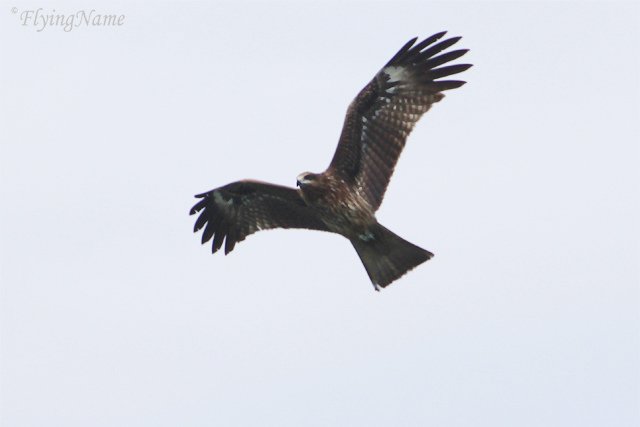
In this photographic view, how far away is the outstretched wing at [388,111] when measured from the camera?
593 inches

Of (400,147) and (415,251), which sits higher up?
(400,147)

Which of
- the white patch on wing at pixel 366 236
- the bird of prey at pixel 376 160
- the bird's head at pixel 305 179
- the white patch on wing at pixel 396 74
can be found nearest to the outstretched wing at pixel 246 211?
the bird of prey at pixel 376 160

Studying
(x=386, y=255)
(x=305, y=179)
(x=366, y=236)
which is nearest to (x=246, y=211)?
(x=305, y=179)

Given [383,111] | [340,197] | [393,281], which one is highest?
[383,111]

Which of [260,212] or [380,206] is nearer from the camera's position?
[380,206]

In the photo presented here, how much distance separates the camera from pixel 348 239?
50.1 feet

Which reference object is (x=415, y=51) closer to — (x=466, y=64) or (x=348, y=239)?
(x=466, y=64)

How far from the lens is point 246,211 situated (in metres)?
16.2

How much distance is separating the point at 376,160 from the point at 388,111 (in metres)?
0.57

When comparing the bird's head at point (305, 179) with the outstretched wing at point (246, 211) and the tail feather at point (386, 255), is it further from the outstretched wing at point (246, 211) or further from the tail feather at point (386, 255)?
the tail feather at point (386, 255)

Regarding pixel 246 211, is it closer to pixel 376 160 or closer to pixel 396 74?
pixel 376 160

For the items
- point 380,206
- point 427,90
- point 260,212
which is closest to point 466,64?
point 427,90

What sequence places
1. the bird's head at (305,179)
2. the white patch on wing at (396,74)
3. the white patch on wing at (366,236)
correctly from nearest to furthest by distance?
the bird's head at (305,179), the white patch on wing at (366,236), the white patch on wing at (396,74)

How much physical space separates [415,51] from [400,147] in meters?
1.08
